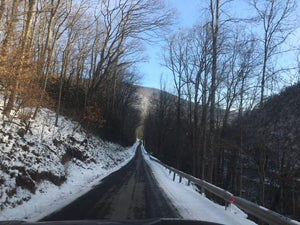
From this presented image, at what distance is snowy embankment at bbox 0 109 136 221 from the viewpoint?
30.0 feet

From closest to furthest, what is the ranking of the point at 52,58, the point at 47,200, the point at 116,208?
the point at 116,208 → the point at 47,200 → the point at 52,58

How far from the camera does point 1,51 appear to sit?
484 inches

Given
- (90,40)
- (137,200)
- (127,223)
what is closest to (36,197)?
(137,200)

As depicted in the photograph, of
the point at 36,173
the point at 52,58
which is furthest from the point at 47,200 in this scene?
the point at 52,58

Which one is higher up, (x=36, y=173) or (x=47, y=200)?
(x=36, y=173)

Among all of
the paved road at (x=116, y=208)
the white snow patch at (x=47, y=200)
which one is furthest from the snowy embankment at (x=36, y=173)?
the paved road at (x=116, y=208)

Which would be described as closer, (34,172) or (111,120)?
(34,172)

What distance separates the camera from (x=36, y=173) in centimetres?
1216

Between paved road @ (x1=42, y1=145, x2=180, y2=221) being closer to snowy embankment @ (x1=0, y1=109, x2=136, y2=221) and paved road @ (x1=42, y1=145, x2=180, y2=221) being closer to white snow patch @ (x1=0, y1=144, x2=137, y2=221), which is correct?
white snow patch @ (x1=0, y1=144, x2=137, y2=221)

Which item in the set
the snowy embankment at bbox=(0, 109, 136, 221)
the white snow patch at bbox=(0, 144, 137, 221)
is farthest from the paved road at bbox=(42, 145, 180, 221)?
the snowy embankment at bbox=(0, 109, 136, 221)

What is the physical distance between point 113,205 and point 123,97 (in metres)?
56.4

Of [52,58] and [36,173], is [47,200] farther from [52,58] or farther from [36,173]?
[52,58]

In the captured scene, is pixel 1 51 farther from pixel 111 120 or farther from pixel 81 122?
pixel 111 120

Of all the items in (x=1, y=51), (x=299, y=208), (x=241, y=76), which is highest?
(x=241, y=76)
